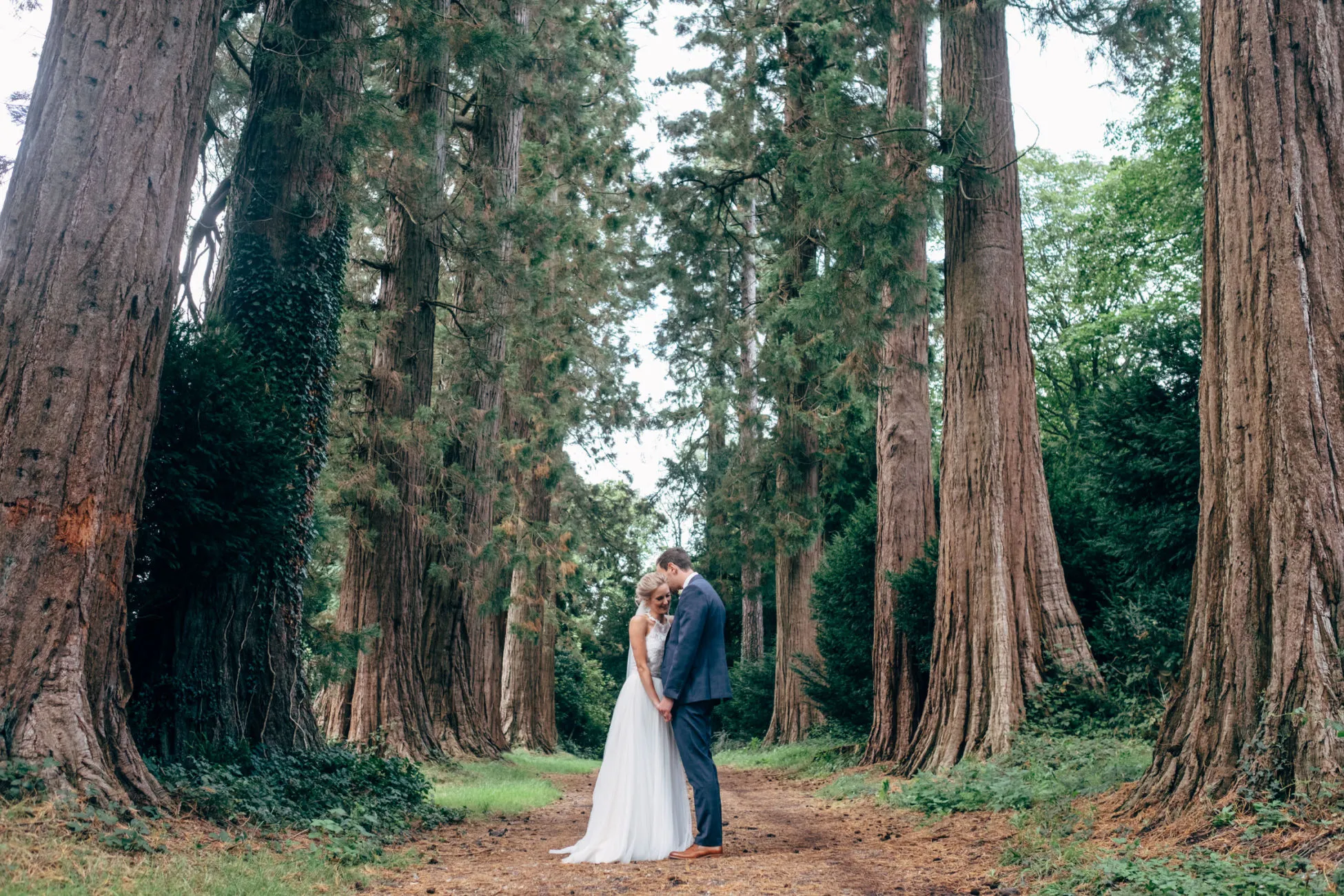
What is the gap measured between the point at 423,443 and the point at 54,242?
697cm

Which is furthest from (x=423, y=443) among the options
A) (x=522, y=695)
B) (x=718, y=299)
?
(x=522, y=695)

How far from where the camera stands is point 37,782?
15.9 feet

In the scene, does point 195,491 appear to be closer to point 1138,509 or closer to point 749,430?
point 1138,509

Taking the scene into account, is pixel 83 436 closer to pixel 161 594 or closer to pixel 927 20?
pixel 161 594

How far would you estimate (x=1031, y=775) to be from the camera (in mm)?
7438

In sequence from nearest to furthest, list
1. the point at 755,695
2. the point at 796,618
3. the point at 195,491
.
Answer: the point at 195,491 < the point at 796,618 < the point at 755,695

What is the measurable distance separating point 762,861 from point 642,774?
942mm

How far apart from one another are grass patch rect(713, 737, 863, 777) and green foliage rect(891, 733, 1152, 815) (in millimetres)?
4060

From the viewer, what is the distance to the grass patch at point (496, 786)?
→ 366 inches

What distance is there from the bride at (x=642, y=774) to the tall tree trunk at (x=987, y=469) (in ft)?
11.2

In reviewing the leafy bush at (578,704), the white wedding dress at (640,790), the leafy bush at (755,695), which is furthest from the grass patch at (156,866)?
the leafy bush at (578,704)

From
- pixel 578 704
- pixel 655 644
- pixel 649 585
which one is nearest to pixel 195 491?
pixel 649 585

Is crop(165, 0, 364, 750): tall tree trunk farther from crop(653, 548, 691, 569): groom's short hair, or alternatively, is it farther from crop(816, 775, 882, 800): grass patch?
crop(816, 775, 882, 800): grass patch

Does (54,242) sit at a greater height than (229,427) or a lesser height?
greater
